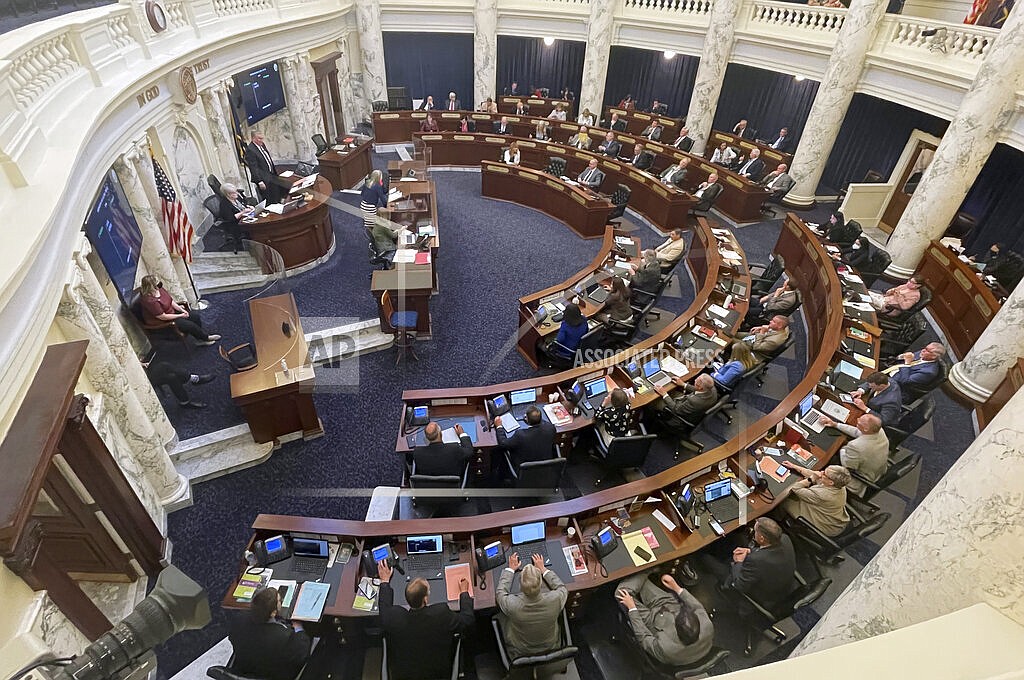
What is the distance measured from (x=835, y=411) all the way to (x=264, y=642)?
5.70m

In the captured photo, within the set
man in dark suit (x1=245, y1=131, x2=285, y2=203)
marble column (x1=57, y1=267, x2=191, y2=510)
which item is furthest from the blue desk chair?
man in dark suit (x1=245, y1=131, x2=285, y2=203)

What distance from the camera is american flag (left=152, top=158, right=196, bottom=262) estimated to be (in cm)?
738

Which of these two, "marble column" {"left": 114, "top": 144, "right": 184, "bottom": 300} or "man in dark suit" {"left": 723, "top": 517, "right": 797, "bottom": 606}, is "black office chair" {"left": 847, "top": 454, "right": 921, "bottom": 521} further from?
"marble column" {"left": 114, "top": 144, "right": 184, "bottom": 300}

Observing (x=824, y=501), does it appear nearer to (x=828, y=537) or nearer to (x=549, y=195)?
(x=828, y=537)

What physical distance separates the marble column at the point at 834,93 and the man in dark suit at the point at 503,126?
7.38 metres

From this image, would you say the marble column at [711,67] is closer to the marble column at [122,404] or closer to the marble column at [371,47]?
the marble column at [371,47]

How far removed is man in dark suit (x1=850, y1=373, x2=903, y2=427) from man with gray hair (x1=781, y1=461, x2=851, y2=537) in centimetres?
137

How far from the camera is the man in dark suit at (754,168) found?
12.0m

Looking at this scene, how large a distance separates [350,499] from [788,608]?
426 cm

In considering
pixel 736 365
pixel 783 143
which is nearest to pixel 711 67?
pixel 783 143

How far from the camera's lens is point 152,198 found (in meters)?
7.10

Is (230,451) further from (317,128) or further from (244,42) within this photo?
(317,128)

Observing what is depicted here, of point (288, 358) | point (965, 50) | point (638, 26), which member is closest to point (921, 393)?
point (965, 50)

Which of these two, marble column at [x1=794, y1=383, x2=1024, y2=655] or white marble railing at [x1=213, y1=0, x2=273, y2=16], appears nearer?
marble column at [x1=794, y1=383, x2=1024, y2=655]
